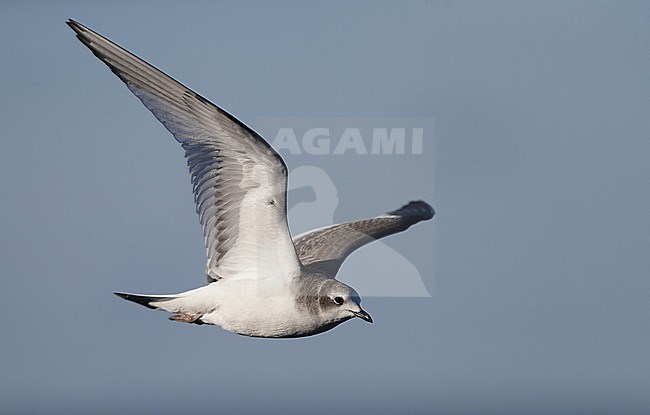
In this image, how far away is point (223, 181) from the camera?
8969mm

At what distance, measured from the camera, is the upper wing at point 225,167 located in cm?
870

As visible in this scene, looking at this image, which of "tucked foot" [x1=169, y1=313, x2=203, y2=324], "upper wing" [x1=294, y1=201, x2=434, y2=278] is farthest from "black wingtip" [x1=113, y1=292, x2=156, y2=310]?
"upper wing" [x1=294, y1=201, x2=434, y2=278]

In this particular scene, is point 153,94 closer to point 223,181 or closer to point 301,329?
point 223,181

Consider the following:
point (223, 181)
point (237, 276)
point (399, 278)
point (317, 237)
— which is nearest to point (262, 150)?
point (223, 181)

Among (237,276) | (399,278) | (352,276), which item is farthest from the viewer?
(399,278)

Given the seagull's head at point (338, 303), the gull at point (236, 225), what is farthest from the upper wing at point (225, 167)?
the seagull's head at point (338, 303)

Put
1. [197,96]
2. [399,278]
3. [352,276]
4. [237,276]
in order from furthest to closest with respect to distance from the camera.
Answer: [399,278] < [352,276] < [237,276] < [197,96]

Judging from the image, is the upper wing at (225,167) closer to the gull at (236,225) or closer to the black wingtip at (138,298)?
the gull at (236,225)

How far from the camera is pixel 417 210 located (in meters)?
12.8

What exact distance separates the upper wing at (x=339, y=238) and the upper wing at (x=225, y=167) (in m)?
0.74

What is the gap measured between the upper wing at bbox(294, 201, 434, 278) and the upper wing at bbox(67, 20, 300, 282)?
74 centimetres

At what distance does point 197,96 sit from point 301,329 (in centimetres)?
179

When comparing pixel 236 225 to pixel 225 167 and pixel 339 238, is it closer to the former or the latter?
pixel 225 167

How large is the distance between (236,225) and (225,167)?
47 cm
